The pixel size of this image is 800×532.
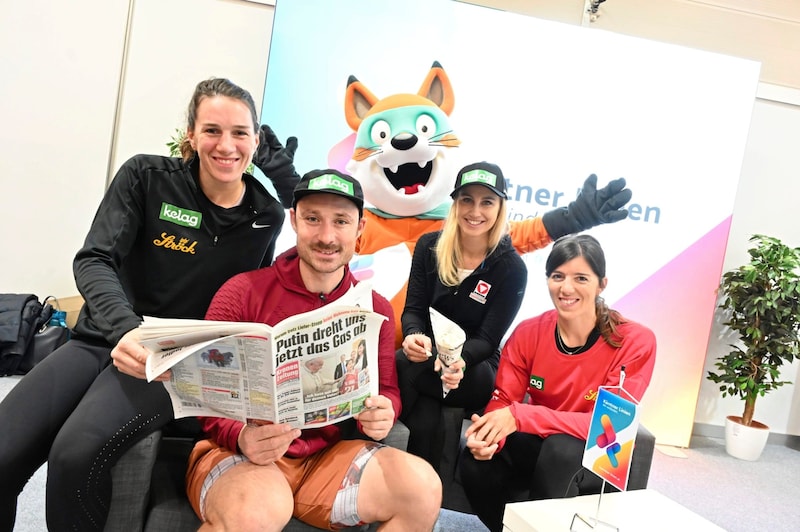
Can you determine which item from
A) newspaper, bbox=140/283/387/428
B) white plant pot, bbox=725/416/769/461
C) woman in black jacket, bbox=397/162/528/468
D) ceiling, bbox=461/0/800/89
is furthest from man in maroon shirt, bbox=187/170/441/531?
white plant pot, bbox=725/416/769/461

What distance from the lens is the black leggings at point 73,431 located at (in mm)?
1382

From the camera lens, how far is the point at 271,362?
1.27m

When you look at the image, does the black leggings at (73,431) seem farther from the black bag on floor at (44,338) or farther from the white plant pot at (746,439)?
the white plant pot at (746,439)

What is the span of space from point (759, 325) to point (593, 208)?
1.91m

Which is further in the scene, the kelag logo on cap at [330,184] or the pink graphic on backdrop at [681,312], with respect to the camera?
the pink graphic on backdrop at [681,312]

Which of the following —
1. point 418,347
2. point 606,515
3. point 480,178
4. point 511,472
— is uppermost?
point 480,178

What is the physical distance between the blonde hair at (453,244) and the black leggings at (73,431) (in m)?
1.15

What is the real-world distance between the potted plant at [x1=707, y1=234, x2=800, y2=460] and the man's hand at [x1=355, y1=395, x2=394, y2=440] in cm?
322

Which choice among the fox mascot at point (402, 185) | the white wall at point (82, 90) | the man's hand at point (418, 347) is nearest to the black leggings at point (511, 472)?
the man's hand at point (418, 347)

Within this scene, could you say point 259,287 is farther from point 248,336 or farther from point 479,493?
point 479,493

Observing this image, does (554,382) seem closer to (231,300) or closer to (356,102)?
(231,300)

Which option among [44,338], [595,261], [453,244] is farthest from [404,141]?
[44,338]

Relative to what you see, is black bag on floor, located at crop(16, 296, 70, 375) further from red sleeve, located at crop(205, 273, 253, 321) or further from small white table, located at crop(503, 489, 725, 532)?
small white table, located at crop(503, 489, 725, 532)

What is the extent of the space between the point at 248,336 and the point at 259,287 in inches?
18.9
